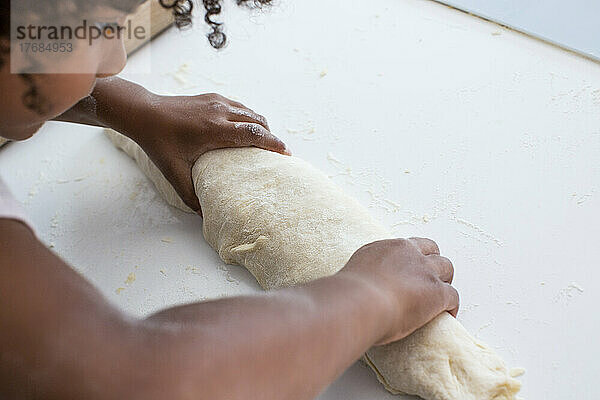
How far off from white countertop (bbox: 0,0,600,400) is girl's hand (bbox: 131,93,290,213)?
10 centimetres

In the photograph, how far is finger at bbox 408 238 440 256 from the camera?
1048 millimetres

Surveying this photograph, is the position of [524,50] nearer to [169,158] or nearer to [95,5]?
[169,158]

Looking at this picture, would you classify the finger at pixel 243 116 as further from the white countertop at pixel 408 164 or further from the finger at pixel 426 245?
the finger at pixel 426 245

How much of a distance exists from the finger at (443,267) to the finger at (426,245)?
0.01 metres

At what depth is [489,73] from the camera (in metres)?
1.45

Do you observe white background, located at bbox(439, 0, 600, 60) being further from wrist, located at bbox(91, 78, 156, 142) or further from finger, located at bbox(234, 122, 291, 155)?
wrist, located at bbox(91, 78, 156, 142)

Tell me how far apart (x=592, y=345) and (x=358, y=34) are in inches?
36.6

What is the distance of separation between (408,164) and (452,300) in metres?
0.39

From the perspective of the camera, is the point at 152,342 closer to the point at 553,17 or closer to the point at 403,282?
the point at 403,282

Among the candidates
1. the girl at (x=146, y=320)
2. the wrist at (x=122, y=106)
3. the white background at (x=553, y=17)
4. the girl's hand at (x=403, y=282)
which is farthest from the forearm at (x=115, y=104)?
the white background at (x=553, y=17)

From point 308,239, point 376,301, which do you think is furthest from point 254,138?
point 376,301

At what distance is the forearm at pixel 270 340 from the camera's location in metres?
0.70

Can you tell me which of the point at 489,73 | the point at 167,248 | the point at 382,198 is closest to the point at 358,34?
the point at 489,73

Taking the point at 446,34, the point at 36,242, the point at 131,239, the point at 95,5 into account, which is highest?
the point at 95,5
